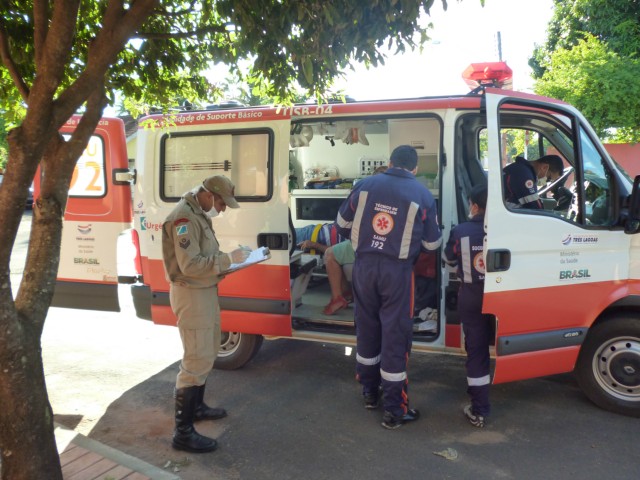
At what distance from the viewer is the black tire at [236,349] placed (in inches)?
187

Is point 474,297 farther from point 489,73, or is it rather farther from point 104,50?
point 104,50

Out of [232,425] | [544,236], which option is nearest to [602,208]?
[544,236]

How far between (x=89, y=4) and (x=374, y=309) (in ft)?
9.63

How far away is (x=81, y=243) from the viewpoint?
4996 millimetres

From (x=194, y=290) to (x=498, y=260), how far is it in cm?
201

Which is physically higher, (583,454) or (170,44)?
(170,44)

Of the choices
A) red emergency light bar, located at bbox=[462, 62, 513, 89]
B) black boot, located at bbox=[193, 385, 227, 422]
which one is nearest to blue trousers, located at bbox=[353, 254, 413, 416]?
black boot, located at bbox=[193, 385, 227, 422]

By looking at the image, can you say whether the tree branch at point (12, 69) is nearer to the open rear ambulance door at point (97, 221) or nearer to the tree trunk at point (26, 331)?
the tree trunk at point (26, 331)

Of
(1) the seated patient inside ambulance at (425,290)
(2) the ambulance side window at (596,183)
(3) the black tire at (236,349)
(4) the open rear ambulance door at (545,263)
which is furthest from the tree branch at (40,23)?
(2) the ambulance side window at (596,183)

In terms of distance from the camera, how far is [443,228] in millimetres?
4129

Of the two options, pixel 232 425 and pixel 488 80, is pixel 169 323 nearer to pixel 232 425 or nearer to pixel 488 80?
pixel 232 425

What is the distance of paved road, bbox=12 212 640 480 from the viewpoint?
3287 millimetres

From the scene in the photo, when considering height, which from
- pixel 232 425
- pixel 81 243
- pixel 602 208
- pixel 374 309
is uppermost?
pixel 602 208

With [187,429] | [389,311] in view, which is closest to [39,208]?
[187,429]
